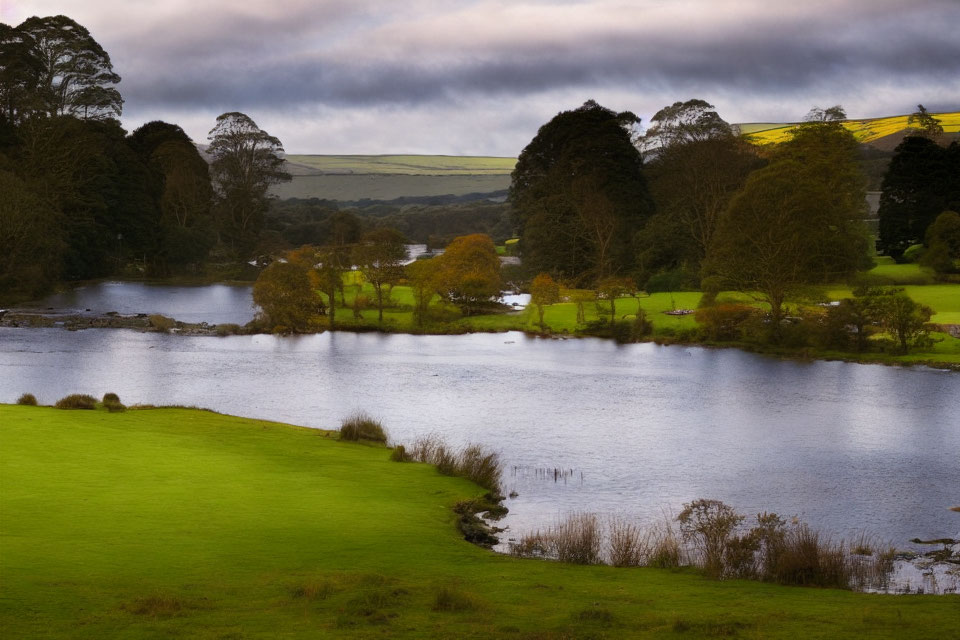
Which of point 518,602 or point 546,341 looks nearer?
point 518,602

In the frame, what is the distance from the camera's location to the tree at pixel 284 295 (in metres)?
57.1

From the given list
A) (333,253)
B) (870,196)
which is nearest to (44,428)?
(333,253)

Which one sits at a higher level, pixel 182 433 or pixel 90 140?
pixel 90 140

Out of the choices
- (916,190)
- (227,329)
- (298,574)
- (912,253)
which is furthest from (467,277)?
(298,574)

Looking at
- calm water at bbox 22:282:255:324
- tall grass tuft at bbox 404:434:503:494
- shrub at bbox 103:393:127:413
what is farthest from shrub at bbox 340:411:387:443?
calm water at bbox 22:282:255:324

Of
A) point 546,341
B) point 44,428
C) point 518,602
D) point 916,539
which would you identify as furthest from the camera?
point 546,341

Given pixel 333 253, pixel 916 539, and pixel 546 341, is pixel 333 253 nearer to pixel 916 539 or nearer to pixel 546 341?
pixel 546 341

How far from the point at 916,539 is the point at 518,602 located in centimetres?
1037

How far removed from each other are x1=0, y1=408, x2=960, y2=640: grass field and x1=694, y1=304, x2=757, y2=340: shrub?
109 ft

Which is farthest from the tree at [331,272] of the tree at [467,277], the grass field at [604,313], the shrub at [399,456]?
the shrub at [399,456]

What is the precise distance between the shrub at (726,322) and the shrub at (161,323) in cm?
3139

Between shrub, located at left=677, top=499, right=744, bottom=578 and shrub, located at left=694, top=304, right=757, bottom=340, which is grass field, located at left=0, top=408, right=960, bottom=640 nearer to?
shrub, located at left=677, top=499, right=744, bottom=578

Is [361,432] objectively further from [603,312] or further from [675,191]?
[675,191]

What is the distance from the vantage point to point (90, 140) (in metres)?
77.5
